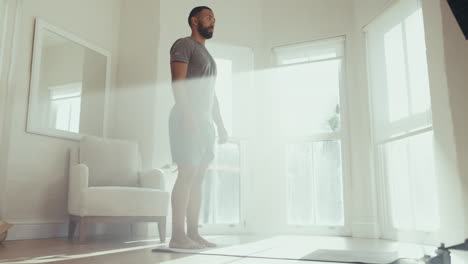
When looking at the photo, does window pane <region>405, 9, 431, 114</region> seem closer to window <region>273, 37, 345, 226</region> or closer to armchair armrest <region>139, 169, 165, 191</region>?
window <region>273, 37, 345, 226</region>

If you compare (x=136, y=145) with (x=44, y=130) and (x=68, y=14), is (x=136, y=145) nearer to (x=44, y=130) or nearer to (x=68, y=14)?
(x=44, y=130)

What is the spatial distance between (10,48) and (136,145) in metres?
1.22

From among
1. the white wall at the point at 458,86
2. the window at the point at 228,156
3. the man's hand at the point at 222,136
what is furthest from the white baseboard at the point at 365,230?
the man's hand at the point at 222,136

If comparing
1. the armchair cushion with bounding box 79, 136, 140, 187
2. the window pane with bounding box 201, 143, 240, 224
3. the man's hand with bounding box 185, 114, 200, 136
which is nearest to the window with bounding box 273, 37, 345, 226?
the window pane with bounding box 201, 143, 240, 224

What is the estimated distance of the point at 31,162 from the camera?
10.9ft

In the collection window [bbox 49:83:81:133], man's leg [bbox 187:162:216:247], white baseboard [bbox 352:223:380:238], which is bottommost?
white baseboard [bbox 352:223:380:238]

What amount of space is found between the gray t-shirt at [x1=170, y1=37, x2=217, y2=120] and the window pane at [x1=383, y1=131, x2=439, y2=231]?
1.59m

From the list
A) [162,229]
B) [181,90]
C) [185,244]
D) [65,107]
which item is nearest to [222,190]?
[162,229]

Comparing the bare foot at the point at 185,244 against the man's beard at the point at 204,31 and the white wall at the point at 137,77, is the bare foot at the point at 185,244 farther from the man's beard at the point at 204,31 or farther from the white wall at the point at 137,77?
the white wall at the point at 137,77

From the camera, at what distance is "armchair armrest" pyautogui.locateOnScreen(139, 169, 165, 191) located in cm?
335

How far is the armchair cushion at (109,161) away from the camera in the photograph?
11.1 ft

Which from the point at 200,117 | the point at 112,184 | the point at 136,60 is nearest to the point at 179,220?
the point at 200,117

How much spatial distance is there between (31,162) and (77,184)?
1.96 feet

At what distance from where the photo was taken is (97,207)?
290cm
